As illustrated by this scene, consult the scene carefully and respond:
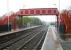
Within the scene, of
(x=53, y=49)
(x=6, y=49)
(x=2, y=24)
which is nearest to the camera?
(x=53, y=49)

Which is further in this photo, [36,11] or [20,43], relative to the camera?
[36,11]

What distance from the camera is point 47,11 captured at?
59.2 meters

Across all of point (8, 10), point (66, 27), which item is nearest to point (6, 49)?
point (66, 27)

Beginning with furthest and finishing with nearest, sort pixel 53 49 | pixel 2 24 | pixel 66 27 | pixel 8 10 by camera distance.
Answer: pixel 8 10
pixel 2 24
pixel 66 27
pixel 53 49

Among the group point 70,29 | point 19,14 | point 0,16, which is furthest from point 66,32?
point 19,14

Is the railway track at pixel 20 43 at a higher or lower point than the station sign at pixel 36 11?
lower

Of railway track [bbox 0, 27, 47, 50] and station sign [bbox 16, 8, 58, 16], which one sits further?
station sign [bbox 16, 8, 58, 16]

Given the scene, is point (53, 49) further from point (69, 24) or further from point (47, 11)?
point (47, 11)

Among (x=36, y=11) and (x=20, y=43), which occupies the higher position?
(x=36, y=11)

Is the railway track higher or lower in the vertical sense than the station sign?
lower

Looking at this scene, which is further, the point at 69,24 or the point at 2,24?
the point at 2,24

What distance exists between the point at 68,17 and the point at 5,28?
→ 12983 millimetres

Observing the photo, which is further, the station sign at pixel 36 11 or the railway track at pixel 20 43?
the station sign at pixel 36 11

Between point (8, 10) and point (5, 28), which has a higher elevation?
point (8, 10)
